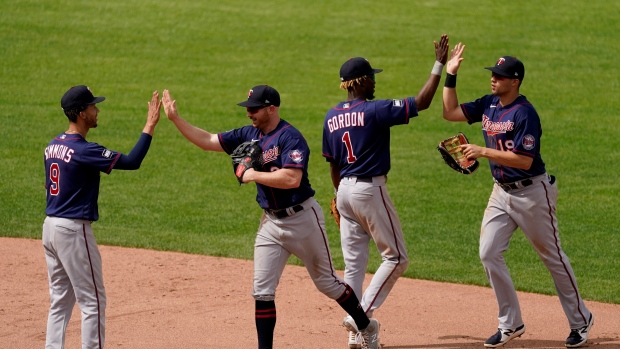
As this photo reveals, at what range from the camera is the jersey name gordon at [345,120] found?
689 cm

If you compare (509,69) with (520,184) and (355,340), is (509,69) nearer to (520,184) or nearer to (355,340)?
(520,184)

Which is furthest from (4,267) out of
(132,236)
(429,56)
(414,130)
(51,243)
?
(429,56)

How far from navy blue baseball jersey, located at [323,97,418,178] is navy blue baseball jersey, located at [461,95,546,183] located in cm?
66

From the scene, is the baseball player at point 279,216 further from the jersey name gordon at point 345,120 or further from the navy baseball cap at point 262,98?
the jersey name gordon at point 345,120

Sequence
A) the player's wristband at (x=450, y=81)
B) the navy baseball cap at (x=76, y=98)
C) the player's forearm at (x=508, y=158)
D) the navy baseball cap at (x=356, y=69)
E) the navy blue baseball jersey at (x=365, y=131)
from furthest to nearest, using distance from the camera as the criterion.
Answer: the player's wristband at (x=450, y=81) < the navy baseball cap at (x=356, y=69) < the navy blue baseball jersey at (x=365, y=131) < the player's forearm at (x=508, y=158) < the navy baseball cap at (x=76, y=98)

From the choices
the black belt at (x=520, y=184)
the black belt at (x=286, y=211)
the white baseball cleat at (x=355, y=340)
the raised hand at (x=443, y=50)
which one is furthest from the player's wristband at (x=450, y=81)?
the white baseball cleat at (x=355, y=340)

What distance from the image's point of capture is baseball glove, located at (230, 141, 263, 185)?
6391mm

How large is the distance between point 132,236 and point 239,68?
306 inches

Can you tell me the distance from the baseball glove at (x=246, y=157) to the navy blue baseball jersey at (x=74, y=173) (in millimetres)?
798

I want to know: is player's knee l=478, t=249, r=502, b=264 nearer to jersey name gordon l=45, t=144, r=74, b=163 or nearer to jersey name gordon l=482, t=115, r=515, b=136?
jersey name gordon l=482, t=115, r=515, b=136

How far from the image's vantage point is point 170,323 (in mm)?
7652

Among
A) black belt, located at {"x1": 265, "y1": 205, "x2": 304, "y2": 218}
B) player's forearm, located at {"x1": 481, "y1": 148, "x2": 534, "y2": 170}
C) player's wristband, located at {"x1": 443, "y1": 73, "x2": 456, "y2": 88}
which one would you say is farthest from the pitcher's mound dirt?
player's wristband, located at {"x1": 443, "y1": 73, "x2": 456, "y2": 88}

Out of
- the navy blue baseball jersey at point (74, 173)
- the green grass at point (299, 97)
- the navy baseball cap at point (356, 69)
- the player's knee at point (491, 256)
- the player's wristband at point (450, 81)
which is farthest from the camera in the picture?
the green grass at point (299, 97)

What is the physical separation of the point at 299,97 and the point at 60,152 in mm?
10291
